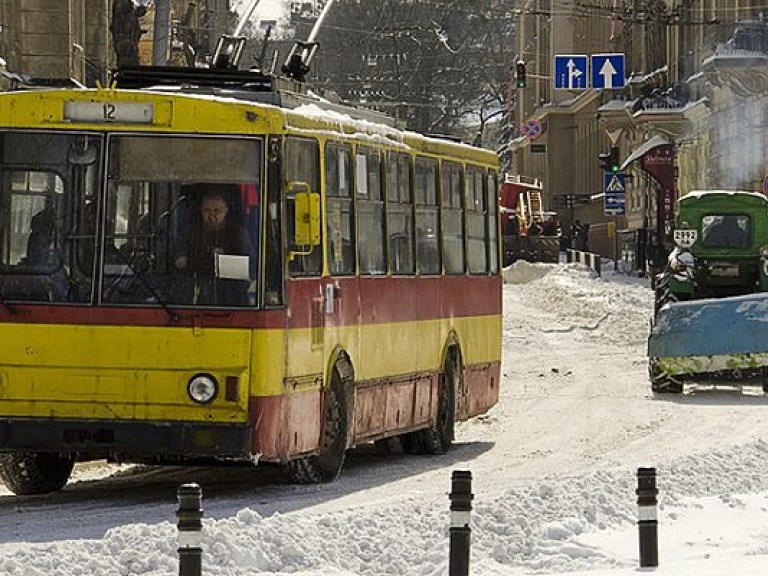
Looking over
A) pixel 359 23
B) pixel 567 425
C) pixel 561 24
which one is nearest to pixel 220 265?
pixel 567 425

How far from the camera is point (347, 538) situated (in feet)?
44.1

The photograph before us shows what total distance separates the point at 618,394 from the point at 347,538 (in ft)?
55.4

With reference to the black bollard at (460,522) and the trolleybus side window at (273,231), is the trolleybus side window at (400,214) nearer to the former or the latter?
the trolleybus side window at (273,231)

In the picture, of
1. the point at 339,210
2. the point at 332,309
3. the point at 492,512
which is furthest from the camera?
the point at 339,210

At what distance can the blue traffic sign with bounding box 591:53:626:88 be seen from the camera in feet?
206

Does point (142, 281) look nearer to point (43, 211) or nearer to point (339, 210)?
point (43, 211)

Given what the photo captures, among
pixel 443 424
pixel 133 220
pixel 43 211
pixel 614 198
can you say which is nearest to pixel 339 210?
pixel 133 220

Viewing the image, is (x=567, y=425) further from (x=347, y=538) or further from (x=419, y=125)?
(x=419, y=125)

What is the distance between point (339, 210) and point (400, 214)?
5.92ft

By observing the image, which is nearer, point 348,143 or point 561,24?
point 348,143

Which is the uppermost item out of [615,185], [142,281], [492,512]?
[615,185]

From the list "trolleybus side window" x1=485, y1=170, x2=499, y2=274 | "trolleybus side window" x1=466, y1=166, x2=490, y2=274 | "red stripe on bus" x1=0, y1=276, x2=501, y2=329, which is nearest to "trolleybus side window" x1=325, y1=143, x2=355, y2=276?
"red stripe on bus" x1=0, y1=276, x2=501, y2=329

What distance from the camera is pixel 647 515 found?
502 inches

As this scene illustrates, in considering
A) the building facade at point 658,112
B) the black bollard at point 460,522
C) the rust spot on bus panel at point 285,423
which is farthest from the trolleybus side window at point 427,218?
the building facade at point 658,112
